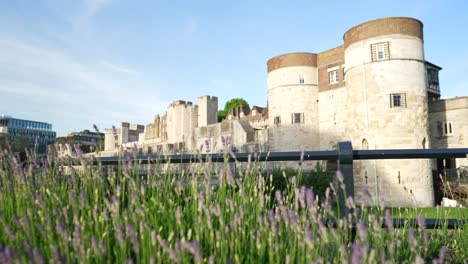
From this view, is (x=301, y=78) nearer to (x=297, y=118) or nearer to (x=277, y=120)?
(x=297, y=118)

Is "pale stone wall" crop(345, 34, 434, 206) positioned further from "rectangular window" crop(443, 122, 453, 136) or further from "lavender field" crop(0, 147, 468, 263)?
"lavender field" crop(0, 147, 468, 263)

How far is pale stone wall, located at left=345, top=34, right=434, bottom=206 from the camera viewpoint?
78.3ft

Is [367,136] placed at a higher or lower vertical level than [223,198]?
higher

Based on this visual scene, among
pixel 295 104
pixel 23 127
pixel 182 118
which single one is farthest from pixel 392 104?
pixel 23 127

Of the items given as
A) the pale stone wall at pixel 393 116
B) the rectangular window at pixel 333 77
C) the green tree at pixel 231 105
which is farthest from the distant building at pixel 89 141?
the green tree at pixel 231 105

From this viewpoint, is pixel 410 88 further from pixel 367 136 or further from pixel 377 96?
pixel 367 136

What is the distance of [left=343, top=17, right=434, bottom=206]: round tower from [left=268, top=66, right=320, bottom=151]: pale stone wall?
515 centimetres

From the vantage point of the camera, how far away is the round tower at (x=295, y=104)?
30.8 metres

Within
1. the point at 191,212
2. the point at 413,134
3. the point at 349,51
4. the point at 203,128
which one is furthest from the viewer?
the point at 203,128

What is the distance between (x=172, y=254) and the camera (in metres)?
1.22

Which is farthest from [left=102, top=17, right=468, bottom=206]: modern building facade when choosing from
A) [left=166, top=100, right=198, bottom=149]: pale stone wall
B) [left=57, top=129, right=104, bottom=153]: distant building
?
[left=57, top=129, right=104, bottom=153]: distant building

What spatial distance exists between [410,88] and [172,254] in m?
26.7

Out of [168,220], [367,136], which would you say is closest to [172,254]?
[168,220]

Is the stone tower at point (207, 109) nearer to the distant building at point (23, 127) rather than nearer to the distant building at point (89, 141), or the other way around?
the distant building at point (89, 141)
